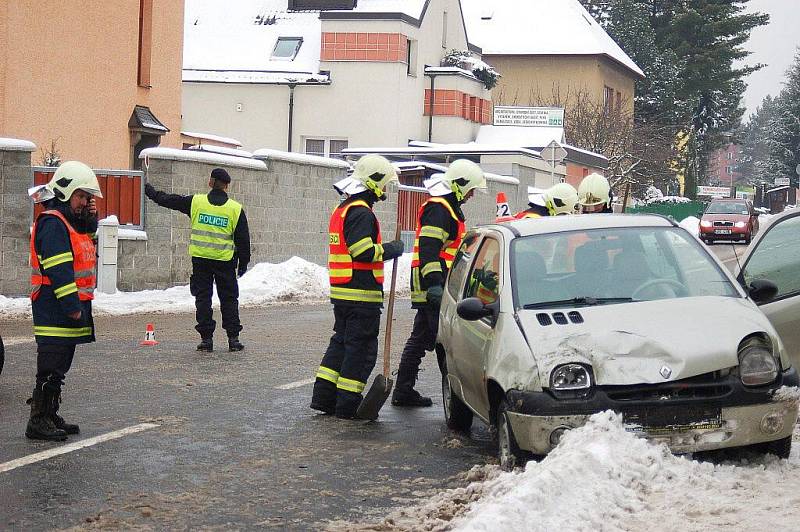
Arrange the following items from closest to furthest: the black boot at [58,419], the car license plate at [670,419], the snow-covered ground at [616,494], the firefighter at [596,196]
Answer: the snow-covered ground at [616,494] → the car license plate at [670,419] → the black boot at [58,419] → the firefighter at [596,196]

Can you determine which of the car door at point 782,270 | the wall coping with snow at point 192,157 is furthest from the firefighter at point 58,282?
the wall coping with snow at point 192,157

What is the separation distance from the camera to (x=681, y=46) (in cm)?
7794

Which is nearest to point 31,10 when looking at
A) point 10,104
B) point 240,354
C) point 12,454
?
point 10,104

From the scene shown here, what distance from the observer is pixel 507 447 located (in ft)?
23.9

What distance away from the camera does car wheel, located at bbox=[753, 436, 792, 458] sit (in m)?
7.23

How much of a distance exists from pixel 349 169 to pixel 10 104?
758 centimetres

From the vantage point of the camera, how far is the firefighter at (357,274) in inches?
371

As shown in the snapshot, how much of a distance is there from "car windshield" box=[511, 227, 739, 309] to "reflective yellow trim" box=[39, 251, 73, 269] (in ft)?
9.24

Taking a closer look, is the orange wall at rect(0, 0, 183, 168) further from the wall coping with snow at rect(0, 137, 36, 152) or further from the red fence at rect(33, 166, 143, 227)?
the wall coping with snow at rect(0, 137, 36, 152)

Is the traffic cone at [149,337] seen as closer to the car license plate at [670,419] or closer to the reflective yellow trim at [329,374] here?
the reflective yellow trim at [329,374]

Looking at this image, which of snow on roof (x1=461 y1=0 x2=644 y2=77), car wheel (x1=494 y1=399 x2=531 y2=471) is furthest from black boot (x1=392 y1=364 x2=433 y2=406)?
snow on roof (x1=461 y1=0 x2=644 y2=77)

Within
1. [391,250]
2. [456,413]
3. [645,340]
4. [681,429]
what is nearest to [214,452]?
[456,413]

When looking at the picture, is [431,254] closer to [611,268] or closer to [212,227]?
[611,268]

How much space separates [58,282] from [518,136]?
48606 millimetres
